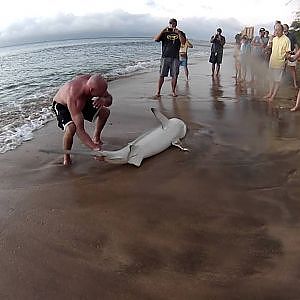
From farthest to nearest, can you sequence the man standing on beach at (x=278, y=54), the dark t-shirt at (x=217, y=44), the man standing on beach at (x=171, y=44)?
the dark t-shirt at (x=217, y=44) < the man standing on beach at (x=171, y=44) < the man standing on beach at (x=278, y=54)

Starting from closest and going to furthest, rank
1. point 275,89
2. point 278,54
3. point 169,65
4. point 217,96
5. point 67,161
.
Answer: point 67,161
point 278,54
point 275,89
point 169,65
point 217,96

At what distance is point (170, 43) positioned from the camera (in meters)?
8.93

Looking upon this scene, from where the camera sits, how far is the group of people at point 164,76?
4.52m

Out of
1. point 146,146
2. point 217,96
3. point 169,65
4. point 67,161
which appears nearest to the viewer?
point 67,161

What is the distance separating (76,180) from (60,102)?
1094 mm

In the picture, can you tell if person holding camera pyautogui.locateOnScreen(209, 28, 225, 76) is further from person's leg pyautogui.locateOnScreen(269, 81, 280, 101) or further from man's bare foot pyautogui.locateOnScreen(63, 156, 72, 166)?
man's bare foot pyautogui.locateOnScreen(63, 156, 72, 166)

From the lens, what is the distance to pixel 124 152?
4.70m

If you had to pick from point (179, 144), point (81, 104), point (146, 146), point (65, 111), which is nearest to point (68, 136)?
point (65, 111)

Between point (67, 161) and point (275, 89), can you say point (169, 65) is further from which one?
point (67, 161)

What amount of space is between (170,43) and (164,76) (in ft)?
2.57

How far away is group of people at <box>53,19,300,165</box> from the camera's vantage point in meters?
4.52

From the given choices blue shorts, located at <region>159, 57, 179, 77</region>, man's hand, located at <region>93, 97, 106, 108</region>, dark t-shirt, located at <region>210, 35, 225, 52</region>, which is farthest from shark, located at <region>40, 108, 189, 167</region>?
dark t-shirt, located at <region>210, 35, 225, 52</region>

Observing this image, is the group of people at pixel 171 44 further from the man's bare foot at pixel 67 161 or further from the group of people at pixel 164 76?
the man's bare foot at pixel 67 161

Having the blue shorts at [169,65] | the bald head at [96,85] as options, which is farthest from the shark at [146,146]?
the blue shorts at [169,65]
